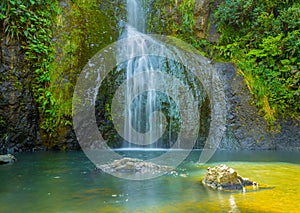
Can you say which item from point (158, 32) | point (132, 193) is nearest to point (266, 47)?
point (158, 32)

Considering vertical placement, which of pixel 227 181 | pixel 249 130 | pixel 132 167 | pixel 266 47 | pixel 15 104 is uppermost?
pixel 266 47

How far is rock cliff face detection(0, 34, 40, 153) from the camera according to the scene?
8773mm

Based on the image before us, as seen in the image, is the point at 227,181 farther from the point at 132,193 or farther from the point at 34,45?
the point at 34,45

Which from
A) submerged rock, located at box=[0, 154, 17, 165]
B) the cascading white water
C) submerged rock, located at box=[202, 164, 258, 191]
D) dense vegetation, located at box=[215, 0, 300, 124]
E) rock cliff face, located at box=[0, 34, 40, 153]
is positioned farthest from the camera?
dense vegetation, located at box=[215, 0, 300, 124]

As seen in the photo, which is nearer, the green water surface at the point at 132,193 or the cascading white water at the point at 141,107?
the green water surface at the point at 132,193

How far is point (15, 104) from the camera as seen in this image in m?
8.95

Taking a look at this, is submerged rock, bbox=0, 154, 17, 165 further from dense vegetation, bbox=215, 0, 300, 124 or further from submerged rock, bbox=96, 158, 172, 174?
dense vegetation, bbox=215, 0, 300, 124

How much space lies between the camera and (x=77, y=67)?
10.0 metres

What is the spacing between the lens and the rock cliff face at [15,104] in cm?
877

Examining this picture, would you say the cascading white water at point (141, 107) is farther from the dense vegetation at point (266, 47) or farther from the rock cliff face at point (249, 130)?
the dense vegetation at point (266, 47)

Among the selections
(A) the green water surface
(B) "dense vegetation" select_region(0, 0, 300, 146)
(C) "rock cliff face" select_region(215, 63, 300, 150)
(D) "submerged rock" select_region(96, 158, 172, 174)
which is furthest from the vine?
(C) "rock cliff face" select_region(215, 63, 300, 150)

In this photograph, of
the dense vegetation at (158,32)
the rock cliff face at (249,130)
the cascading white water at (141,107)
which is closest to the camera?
the dense vegetation at (158,32)

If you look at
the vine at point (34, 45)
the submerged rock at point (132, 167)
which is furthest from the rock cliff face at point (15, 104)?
the submerged rock at point (132, 167)

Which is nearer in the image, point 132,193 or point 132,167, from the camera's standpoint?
point 132,193
